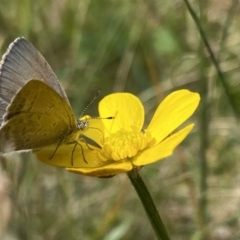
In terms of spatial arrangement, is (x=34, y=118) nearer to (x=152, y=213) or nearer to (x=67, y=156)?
(x=67, y=156)

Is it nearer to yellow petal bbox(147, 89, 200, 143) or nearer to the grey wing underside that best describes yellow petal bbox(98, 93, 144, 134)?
yellow petal bbox(147, 89, 200, 143)

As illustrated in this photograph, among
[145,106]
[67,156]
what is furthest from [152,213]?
[145,106]

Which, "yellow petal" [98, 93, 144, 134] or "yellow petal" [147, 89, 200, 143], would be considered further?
"yellow petal" [98, 93, 144, 134]

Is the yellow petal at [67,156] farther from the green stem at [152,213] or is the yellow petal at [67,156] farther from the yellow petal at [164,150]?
the green stem at [152,213]

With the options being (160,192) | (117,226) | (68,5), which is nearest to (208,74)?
(160,192)

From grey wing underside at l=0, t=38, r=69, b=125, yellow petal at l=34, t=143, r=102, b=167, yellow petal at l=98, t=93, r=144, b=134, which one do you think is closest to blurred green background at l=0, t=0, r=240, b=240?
yellow petal at l=98, t=93, r=144, b=134

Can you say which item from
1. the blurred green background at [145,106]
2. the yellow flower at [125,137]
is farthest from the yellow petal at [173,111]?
the blurred green background at [145,106]

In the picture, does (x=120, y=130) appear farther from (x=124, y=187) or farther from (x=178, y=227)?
(x=178, y=227)

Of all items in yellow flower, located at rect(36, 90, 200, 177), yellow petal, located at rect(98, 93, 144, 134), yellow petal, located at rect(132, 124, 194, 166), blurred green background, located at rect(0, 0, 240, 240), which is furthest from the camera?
blurred green background, located at rect(0, 0, 240, 240)
